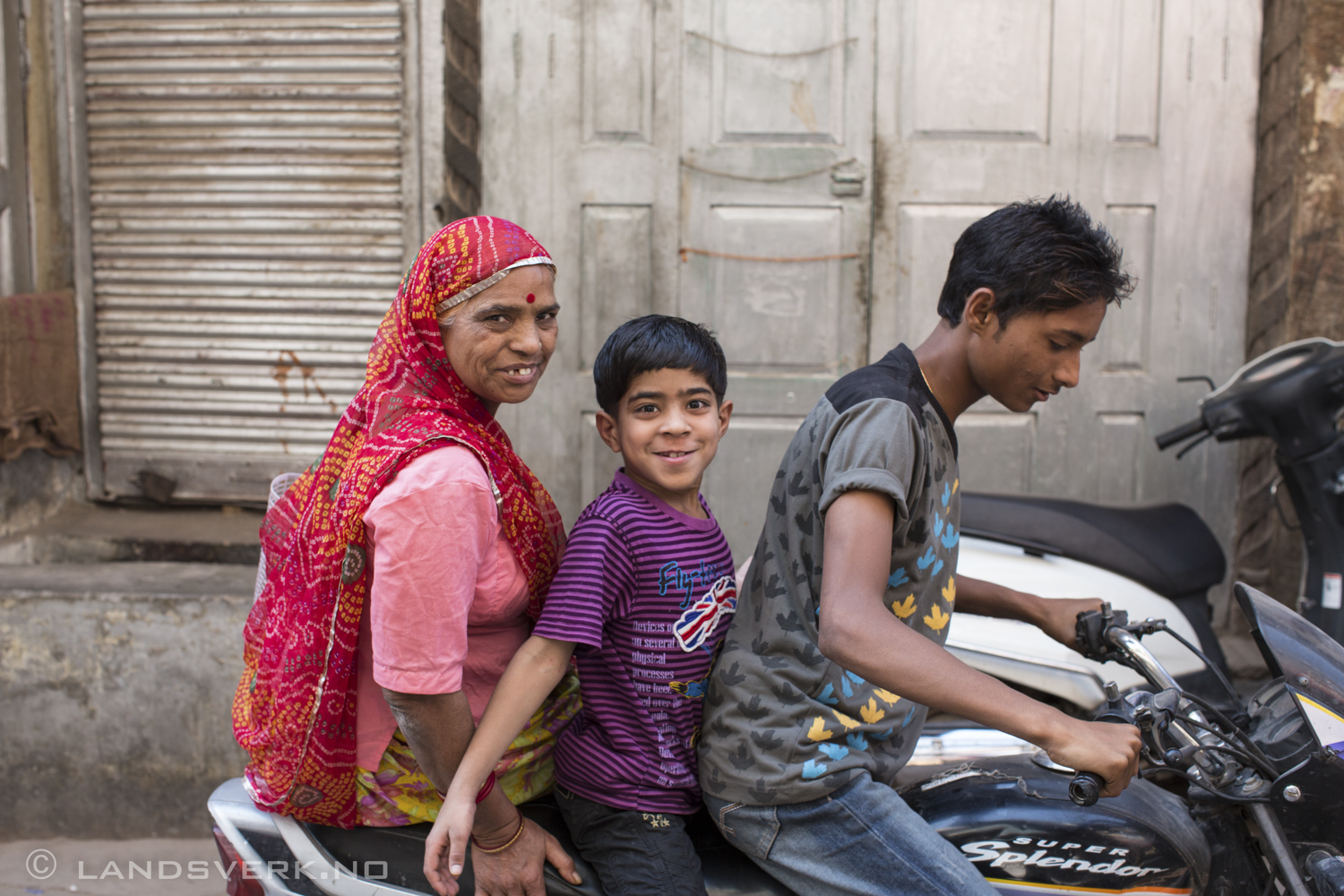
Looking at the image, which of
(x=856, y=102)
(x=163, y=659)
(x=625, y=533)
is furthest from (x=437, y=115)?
(x=625, y=533)

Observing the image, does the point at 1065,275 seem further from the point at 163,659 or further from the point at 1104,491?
the point at 163,659

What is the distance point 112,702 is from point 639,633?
2471 millimetres

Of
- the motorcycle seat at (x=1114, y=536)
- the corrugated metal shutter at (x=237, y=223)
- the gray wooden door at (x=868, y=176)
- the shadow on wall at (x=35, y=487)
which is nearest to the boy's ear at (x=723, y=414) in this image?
the motorcycle seat at (x=1114, y=536)

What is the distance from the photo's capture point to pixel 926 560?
147cm

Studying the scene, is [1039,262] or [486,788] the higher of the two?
[1039,262]

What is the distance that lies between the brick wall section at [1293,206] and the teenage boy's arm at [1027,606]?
85.0 inches

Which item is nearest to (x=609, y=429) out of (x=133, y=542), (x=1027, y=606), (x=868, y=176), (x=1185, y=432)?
(x=1027, y=606)

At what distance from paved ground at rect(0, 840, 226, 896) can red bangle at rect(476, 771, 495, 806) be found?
6.69 ft

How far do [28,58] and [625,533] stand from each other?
141 inches

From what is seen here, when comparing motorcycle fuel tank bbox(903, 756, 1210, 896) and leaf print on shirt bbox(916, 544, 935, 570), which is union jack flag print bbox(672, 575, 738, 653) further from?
motorcycle fuel tank bbox(903, 756, 1210, 896)

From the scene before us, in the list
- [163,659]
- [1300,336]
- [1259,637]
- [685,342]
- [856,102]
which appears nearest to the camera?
[1259,637]

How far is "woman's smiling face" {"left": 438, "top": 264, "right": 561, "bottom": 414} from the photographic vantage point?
1496 millimetres

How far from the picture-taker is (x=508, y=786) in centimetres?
159

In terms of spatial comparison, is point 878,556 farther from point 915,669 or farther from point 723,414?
point 723,414
